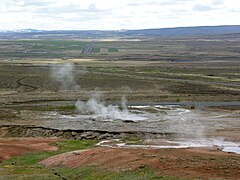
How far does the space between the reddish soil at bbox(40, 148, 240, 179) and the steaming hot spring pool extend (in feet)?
42.9

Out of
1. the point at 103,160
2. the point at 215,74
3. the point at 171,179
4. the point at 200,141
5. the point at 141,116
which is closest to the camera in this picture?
the point at 171,179

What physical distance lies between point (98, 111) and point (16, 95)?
32759mm

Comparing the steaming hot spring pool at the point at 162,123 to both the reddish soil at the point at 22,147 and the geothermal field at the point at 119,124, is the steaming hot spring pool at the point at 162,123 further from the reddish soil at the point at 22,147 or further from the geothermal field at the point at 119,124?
the reddish soil at the point at 22,147

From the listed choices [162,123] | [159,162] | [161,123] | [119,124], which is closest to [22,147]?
[159,162]

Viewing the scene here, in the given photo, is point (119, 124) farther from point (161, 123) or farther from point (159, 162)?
point (159, 162)

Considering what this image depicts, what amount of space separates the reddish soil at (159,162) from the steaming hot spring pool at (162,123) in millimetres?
13074

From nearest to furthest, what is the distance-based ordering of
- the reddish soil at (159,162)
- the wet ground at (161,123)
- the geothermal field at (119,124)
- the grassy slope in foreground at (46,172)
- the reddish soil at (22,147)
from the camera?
the reddish soil at (159,162) < the grassy slope in foreground at (46,172) < the geothermal field at (119,124) < the reddish soil at (22,147) < the wet ground at (161,123)

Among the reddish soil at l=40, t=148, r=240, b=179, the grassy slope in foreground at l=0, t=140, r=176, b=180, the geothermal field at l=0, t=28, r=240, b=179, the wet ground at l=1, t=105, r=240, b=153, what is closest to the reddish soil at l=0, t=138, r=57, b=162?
the geothermal field at l=0, t=28, r=240, b=179

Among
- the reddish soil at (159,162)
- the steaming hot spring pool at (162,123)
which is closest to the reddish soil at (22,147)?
the reddish soil at (159,162)

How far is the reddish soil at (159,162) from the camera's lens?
31.0 m

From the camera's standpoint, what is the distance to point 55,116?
265ft

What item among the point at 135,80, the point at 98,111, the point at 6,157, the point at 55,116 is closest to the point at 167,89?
the point at 135,80

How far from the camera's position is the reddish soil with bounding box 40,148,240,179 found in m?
31.0

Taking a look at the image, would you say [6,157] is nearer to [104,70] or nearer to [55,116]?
[55,116]
